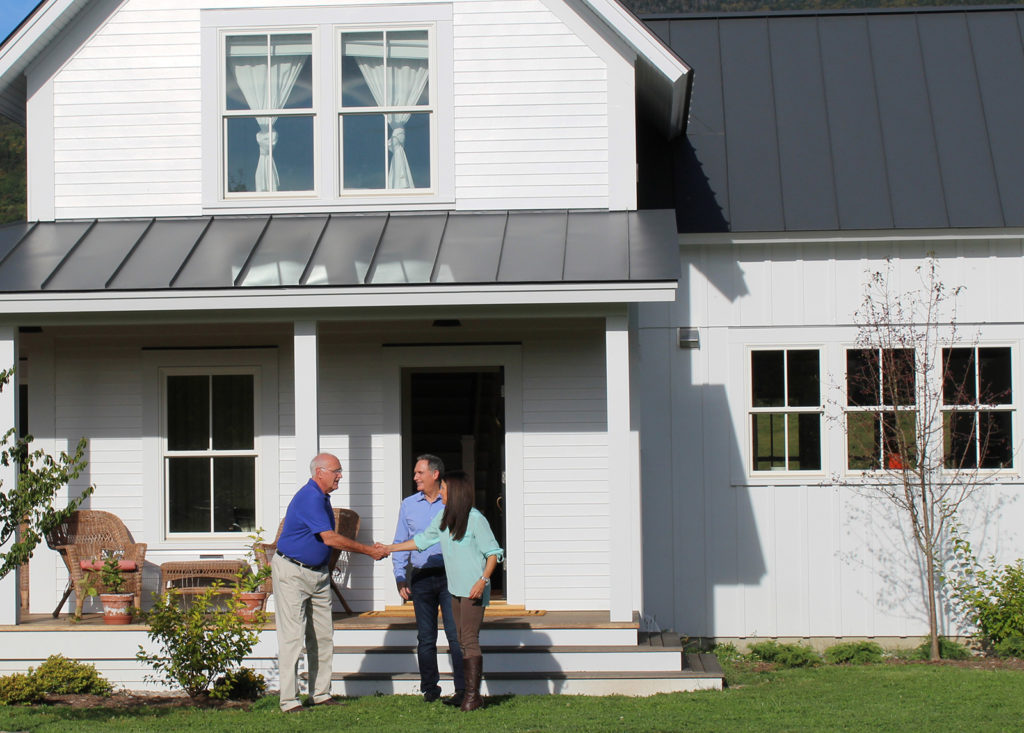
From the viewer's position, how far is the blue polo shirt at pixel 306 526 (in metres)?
8.47

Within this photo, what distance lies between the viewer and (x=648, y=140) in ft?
42.4

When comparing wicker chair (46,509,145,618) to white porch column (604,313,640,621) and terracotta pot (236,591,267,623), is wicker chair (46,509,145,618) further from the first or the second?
white porch column (604,313,640,621)

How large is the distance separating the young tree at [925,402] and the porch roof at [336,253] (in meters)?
2.75

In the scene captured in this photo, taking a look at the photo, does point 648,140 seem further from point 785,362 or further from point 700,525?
point 700,525

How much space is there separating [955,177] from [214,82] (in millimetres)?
7243

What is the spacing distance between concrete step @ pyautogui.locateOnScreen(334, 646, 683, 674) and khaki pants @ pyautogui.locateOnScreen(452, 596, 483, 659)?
139cm

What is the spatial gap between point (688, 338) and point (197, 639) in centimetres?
548

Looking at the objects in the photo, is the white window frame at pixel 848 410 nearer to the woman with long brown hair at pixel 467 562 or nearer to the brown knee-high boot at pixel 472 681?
the woman with long brown hair at pixel 467 562

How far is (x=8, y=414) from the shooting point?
1004 cm

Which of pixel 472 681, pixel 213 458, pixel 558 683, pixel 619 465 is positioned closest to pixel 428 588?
pixel 472 681

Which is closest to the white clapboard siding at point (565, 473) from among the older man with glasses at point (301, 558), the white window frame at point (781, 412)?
the white window frame at point (781, 412)

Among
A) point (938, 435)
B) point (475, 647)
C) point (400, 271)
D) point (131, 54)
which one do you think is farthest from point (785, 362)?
point (131, 54)

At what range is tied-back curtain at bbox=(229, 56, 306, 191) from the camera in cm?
1109

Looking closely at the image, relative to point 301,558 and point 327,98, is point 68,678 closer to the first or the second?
point 301,558
